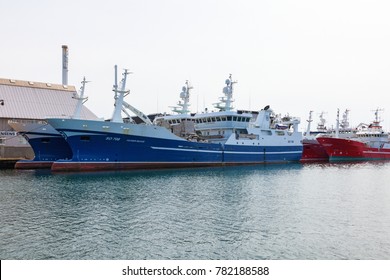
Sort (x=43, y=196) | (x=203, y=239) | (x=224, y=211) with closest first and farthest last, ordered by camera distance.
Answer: (x=203, y=239) → (x=224, y=211) → (x=43, y=196)

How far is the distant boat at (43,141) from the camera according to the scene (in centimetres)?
3241

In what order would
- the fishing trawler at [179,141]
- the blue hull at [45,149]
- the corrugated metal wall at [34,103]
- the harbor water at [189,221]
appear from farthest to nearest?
1. the corrugated metal wall at [34,103]
2. the blue hull at [45,149]
3. the fishing trawler at [179,141]
4. the harbor water at [189,221]

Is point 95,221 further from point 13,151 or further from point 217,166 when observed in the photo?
point 13,151

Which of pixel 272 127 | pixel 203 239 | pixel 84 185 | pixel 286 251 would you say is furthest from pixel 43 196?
pixel 272 127

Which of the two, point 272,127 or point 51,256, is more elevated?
point 272,127

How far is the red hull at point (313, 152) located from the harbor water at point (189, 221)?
31062mm

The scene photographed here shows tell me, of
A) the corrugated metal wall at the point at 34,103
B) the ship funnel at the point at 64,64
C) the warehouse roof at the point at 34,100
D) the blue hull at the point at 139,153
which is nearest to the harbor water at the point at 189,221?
the blue hull at the point at 139,153

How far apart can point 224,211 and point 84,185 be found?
10900 mm

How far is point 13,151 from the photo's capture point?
35.8 m

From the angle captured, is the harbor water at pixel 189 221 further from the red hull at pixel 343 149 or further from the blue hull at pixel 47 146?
the red hull at pixel 343 149

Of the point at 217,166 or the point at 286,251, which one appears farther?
the point at 217,166

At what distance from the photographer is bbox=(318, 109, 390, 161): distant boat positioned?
53406 millimetres

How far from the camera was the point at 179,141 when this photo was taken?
33625mm

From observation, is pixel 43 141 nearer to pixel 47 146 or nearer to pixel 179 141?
pixel 47 146
